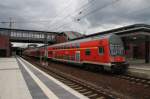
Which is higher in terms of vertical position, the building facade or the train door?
the building facade

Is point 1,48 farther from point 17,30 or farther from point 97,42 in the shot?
point 97,42

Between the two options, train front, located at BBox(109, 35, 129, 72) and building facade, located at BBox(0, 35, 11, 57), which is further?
building facade, located at BBox(0, 35, 11, 57)

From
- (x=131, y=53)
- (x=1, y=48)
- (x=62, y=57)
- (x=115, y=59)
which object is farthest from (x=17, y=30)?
(x=115, y=59)

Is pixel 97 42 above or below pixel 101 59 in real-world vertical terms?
above

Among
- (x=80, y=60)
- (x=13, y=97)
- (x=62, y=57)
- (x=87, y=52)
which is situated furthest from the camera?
(x=62, y=57)

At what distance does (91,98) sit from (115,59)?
373 inches

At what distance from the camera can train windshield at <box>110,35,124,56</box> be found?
18.8 metres

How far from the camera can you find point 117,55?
19.0 m

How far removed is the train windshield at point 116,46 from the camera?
18.8 m

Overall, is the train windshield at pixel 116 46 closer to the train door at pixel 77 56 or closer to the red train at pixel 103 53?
the red train at pixel 103 53

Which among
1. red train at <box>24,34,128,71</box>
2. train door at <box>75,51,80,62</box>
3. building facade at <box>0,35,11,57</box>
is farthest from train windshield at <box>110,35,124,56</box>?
building facade at <box>0,35,11,57</box>

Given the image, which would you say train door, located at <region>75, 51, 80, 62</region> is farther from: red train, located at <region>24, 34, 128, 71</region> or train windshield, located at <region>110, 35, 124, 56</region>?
train windshield, located at <region>110, 35, 124, 56</region>

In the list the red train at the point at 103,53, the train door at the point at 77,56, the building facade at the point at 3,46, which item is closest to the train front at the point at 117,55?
the red train at the point at 103,53

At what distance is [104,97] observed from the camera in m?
9.70
